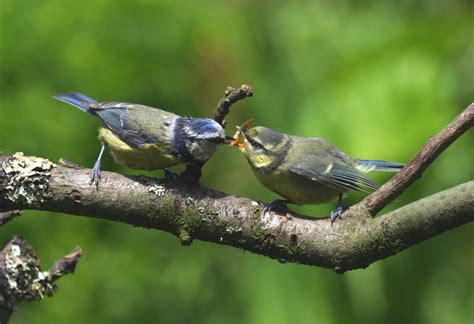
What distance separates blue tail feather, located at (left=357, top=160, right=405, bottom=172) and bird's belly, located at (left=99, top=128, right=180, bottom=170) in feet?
2.38

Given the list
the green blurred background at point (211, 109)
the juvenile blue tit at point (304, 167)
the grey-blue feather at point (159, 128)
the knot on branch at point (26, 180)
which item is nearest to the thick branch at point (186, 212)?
the knot on branch at point (26, 180)

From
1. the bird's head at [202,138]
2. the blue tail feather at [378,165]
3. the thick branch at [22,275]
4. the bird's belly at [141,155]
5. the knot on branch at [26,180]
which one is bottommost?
the thick branch at [22,275]

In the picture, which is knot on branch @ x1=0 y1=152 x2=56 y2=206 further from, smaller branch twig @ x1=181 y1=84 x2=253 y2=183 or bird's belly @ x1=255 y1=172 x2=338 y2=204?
bird's belly @ x1=255 y1=172 x2=338 y2=204

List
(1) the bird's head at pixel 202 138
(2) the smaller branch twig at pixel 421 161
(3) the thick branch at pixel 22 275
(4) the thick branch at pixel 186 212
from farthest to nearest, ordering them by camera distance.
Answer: (1) the bird's head at pixel 202 138
(3) the thick branch at pixel 22 275
(4) the thick branch at pixel 186 212
(2) the smaller branch twig at pixel 421 161

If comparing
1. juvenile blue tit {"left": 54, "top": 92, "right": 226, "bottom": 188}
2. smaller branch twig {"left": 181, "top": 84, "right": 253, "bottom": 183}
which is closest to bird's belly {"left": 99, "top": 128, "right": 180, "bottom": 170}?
juvenile blue tit {"left": 54, "top": 92, "right": 226, "bottom": 188}

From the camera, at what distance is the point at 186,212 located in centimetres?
223

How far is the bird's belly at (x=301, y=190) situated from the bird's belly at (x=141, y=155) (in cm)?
40

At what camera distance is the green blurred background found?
130 inches

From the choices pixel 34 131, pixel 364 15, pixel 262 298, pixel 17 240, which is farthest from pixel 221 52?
pixel 17 240

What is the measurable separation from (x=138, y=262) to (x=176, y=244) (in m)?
0.22

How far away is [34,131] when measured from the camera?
3.83 meters

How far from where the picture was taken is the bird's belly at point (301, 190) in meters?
2.99

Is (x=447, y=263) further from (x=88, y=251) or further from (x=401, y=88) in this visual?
(x=88, y=251)

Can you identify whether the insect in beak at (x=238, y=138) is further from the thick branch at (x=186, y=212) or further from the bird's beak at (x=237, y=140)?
the thick branch at (x=186, y=212)
